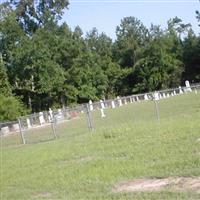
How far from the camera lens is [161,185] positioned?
10.3 meters

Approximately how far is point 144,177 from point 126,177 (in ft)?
1.69

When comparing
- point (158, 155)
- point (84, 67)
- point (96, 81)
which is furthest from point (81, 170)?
point (96, 81)

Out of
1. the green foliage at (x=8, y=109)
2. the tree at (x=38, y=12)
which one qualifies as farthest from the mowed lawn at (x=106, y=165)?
the tree at (x=38, y=12)

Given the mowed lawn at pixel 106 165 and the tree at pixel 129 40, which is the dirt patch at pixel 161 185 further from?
the tree at pixel 129 40

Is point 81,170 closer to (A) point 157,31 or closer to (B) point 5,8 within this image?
(B) point 5,8

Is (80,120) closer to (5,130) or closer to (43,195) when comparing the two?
(5,130)

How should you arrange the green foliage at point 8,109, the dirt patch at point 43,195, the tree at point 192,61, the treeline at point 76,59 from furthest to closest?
1. the tree at point 192,61
2. the treeline at point 76,59
3. the green foliage at point 8,109
4. the dirt patch at point 43,195

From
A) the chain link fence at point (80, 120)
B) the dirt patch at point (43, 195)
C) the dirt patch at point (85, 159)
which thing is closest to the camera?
the dirt patch at point (43, 195)

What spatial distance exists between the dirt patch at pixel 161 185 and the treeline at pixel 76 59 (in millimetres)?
42518

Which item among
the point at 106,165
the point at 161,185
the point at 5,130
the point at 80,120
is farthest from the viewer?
the point at 80,120

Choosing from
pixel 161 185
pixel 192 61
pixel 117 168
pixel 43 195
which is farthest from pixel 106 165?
pixel 192 61

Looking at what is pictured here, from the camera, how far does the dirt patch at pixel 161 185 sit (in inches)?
384

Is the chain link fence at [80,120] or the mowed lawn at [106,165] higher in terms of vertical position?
the chain link fence at [80,120]

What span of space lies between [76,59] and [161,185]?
74099mm
